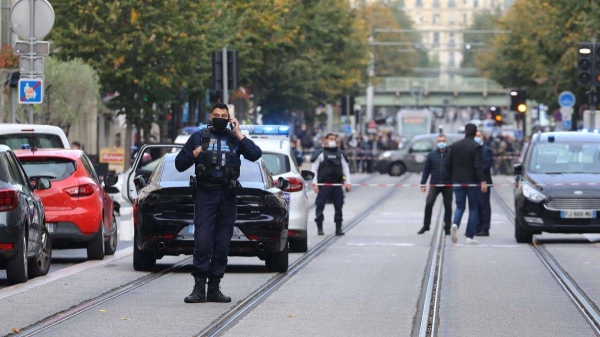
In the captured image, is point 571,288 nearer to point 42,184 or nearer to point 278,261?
point 278,261

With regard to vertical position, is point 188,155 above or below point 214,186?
above

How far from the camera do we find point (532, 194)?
22922 millimetres

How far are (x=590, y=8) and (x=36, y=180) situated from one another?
30330 mm

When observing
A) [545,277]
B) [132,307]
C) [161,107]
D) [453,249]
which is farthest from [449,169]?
[161,107]

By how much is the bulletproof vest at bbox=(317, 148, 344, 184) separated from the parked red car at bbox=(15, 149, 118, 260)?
7025mm

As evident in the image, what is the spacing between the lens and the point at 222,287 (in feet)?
49.1

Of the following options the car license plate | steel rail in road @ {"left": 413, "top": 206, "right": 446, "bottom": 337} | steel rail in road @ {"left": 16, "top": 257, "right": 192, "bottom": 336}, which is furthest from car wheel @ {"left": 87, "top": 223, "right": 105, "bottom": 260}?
the car license plate

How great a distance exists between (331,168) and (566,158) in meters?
3.88

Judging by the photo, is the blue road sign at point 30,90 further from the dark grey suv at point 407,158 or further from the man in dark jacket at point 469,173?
the dark grey suv at point 407,158

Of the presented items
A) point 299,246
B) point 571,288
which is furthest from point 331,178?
point 571,288

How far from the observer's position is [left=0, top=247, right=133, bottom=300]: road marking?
14.6 m

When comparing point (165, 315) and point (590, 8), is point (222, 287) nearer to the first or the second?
point (165, 315)

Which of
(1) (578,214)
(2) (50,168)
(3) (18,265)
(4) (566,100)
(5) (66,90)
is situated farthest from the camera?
(4) (566,100)

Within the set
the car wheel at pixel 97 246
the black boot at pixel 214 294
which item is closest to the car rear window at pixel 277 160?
the car wheel at pixel 97 246
